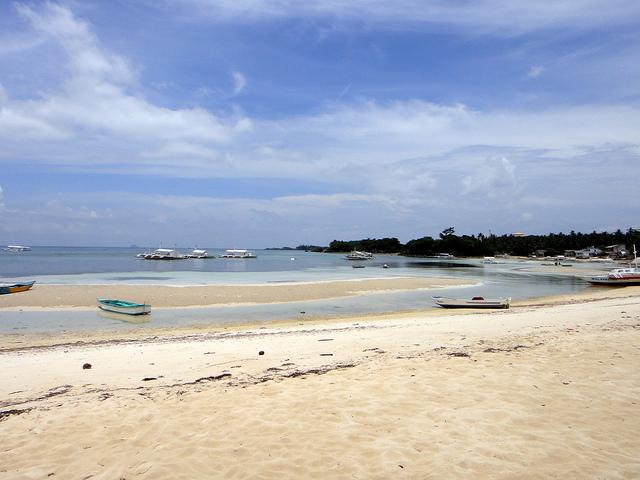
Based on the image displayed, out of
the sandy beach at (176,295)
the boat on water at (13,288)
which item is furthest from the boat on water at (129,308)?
the boat on water at (13,288)

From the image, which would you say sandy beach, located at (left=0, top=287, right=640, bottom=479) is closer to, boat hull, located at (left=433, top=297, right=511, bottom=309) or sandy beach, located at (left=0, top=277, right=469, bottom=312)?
boat hull, located at (left=433, top=297, right=511, bottom=309)

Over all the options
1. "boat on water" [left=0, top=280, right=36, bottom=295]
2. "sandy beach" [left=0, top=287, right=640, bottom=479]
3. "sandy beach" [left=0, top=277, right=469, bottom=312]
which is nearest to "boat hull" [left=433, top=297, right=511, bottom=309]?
"sandy beach" [left=0, top=277, right=469, bottom=312]

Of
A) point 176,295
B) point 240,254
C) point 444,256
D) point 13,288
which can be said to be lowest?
point 176,295

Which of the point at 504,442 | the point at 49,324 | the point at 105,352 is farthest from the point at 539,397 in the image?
the point at 49,324

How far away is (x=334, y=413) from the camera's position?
689 cm

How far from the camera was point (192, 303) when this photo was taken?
30.6 metres

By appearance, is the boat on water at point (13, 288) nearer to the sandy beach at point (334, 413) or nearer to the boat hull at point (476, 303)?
the sandy beach at point (334, 413)

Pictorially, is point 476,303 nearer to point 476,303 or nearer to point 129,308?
point 476,303

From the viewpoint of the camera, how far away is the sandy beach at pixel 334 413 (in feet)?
17.3

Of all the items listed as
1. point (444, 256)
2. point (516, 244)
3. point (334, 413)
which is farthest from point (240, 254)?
point (334, 413)

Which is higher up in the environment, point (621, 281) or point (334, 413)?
point (334, 413)

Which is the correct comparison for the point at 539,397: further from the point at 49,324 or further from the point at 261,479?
the point at 49,324

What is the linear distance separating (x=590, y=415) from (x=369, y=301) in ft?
88.0

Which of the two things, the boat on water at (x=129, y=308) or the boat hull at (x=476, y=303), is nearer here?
the boat on water at (x=129, y=308)
